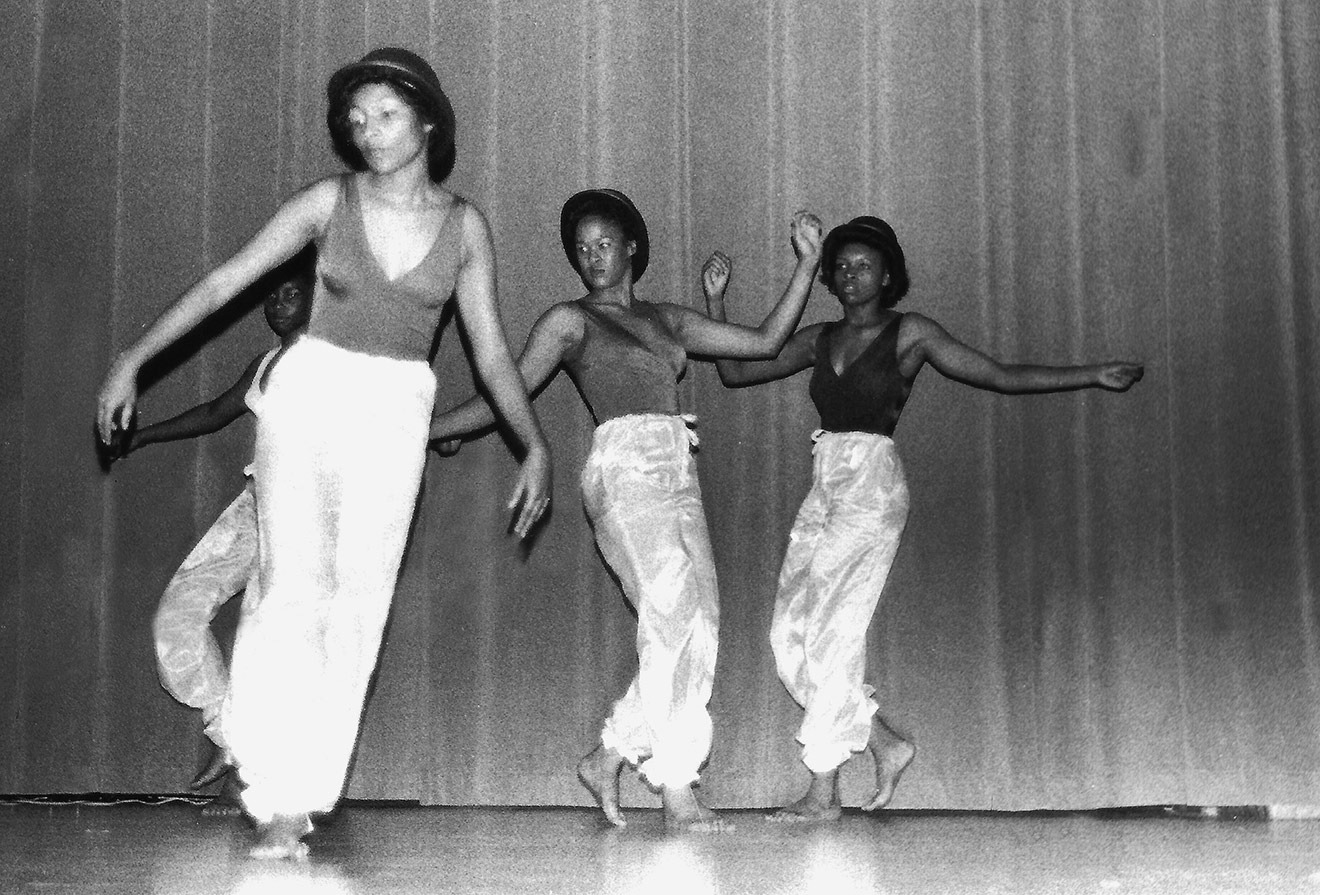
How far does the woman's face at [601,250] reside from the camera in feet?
13.7

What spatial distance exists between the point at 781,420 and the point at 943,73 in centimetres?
115

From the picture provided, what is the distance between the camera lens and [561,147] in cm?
457

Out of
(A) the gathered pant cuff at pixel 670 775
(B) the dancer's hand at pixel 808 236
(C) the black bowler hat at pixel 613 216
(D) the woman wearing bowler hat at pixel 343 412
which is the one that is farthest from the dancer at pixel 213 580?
(B) the dancer's hand at pixel 808 236

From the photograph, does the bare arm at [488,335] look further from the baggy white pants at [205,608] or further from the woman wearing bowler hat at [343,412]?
the baggy white pants at [205,608]

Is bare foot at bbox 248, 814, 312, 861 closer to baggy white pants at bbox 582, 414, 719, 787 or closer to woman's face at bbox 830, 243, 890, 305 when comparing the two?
baggy white pants at bbox 582, 414, 719, 787

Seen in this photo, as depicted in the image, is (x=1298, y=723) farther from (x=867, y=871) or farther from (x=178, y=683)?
(x=178, y=683)

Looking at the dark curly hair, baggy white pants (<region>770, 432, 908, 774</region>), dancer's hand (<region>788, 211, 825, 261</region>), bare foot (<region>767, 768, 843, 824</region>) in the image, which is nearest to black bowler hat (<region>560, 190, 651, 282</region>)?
dancer's hand (<region>788, 211, 825, 261</region>)

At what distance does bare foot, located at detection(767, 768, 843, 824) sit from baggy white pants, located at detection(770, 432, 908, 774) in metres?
0.04

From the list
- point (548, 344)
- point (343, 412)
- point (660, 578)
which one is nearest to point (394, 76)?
point (343, 412)

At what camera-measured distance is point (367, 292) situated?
3.02 m

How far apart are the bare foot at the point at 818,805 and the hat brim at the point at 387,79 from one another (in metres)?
2.06

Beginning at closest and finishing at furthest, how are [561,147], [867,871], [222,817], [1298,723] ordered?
[867,871]
[222,817]
[1298,723]
[561,147]

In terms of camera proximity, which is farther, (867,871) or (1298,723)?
(1298,723)

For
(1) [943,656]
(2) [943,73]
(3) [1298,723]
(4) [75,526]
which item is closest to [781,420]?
(1) [943,656]
